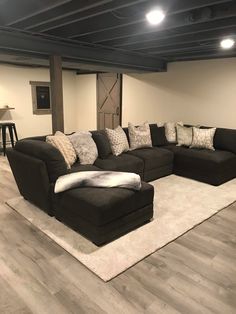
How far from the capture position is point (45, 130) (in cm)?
785

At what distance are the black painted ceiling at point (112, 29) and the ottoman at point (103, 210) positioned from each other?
1.83 metres

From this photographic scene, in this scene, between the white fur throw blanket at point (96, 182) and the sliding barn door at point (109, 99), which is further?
the sliding barn door at point (109, 99)

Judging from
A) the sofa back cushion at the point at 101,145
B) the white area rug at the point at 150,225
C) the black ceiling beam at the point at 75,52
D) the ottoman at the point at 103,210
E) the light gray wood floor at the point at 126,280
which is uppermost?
A: the black ceiling beam at the point at 75,52

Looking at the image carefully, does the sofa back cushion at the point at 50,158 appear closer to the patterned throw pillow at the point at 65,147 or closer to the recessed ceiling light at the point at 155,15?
the patterned throw pillow at the point at 65,147

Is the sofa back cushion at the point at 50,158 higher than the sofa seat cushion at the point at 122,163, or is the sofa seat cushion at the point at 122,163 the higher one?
the sofa back cushion at the point at 50,158

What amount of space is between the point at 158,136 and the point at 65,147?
7.22ft

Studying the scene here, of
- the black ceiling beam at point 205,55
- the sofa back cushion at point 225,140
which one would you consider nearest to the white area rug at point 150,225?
the sofa back cushion at point 225,140

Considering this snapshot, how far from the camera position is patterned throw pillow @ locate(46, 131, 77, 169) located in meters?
3.36

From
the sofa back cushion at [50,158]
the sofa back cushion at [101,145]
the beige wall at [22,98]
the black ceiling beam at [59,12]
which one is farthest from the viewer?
the beige wall at [22,98]

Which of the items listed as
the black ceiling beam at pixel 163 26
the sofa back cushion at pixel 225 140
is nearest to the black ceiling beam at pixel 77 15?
the black ceiling beam at pixel 163 26

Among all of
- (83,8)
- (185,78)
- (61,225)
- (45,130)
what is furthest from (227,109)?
(45,130)

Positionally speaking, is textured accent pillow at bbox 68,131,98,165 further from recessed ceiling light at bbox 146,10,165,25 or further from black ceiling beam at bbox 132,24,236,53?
black ceiling beam at bbox 132,24,236,53

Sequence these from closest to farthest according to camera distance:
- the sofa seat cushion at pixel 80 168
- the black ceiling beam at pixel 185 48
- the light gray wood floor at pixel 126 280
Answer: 1. the light gray wood floor at pixel 126 280
2. the sofa seat cushion at pixel 80 168
3. the black ceiling beam at pixel 185 48

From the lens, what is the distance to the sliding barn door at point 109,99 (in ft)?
24.0
